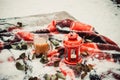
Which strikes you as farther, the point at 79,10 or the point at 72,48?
the point at 79,10

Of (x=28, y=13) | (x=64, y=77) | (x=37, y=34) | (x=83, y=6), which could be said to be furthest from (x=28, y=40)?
(x=83, y=6)

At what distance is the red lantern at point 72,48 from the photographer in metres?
2.21

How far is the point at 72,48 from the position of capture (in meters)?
2.22

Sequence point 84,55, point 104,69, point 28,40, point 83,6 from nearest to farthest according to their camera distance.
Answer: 1. point 104,69
2. point 84,55
3. point 28,40
4. point 83,6

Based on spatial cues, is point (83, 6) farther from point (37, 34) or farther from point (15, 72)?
point (15, 72)

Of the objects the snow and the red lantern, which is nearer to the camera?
the red lantern

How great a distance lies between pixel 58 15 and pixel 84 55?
151cm

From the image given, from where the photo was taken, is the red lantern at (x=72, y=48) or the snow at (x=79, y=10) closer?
the red lantern at (x=72, y=48)

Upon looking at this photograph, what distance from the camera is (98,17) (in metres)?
3.95

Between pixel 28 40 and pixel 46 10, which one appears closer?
pixel 28 40

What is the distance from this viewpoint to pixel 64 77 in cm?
204

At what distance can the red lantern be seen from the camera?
2.21 meters

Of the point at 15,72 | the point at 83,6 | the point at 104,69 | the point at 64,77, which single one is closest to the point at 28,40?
the point at 15,72

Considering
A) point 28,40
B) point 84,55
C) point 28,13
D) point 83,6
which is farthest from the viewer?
point 83,6
